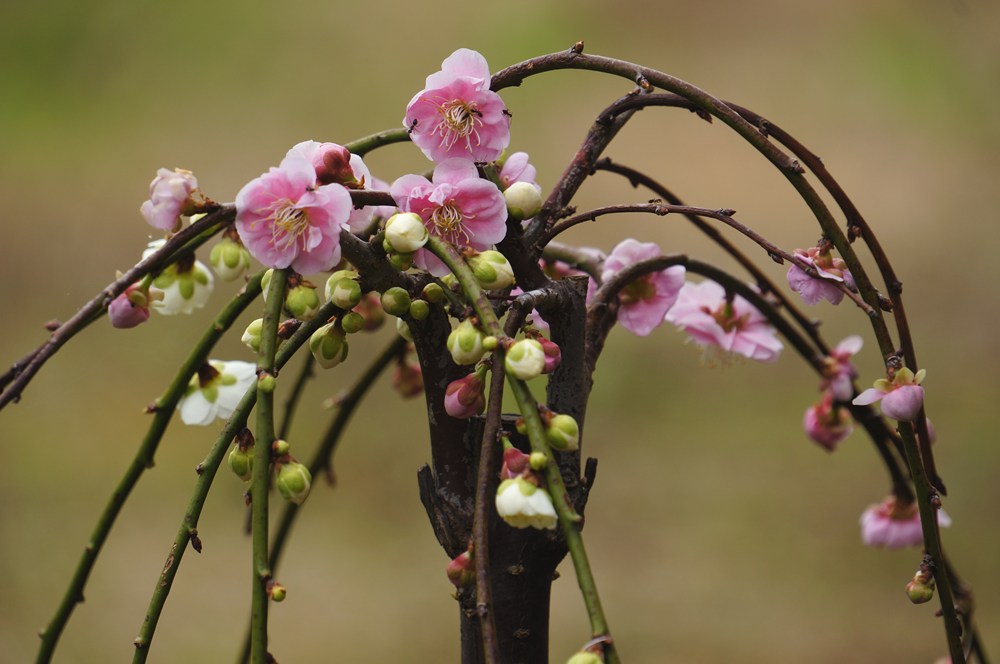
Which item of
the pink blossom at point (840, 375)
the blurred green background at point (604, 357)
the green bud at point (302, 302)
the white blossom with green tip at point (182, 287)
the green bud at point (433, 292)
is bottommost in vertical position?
the green bud at point (302, 302)

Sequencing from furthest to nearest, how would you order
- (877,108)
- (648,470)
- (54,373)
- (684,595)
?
(877,108), (54,373), (648,470), (684,595)

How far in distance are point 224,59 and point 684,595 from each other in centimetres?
158

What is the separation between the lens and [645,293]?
1.67 ft

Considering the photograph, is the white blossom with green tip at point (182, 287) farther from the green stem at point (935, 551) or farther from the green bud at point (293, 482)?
the green stem at point (935, 551)

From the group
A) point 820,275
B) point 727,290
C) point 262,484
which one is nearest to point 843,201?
point 820,275

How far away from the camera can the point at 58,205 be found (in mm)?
2148

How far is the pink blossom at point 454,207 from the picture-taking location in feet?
1.23

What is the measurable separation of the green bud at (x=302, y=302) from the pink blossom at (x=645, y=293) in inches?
6.9

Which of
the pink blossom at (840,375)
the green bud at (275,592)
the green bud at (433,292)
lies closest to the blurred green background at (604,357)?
the pink blossom at (840,375)

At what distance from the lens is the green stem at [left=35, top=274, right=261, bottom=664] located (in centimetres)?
43

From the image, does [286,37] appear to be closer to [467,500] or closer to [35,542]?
[35,542]

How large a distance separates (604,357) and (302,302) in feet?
4.87

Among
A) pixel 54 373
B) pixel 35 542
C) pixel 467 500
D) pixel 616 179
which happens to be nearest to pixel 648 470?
pixel 616 179

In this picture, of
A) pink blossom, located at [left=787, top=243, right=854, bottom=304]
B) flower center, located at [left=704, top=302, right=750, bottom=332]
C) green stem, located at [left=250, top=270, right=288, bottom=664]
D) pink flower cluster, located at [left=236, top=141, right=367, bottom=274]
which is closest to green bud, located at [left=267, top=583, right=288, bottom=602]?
green stem, located at [left=250, top=270, right=288, bottom=664]
